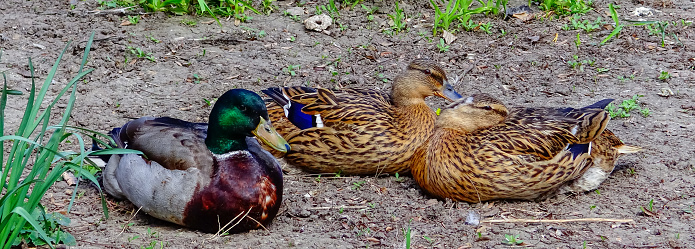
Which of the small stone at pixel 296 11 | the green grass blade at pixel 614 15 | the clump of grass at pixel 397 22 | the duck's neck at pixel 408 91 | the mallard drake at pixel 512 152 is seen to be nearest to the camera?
the mallard drake at pixel 512 152

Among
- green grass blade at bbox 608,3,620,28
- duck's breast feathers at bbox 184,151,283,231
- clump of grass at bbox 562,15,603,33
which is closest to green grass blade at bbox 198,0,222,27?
duck's breast feathers at bbox 184,151,283,231

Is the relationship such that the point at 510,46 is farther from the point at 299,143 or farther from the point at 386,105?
the point at 299,143

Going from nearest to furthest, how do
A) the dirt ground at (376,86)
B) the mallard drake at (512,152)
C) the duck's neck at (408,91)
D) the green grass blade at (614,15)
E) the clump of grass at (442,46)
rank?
1. the dirt ground at (376,86)
2. the mallard drake at (512,152)
3. the duck's neck at (408,91)
4. the clump of grass at (442,46)
5. the green grass blade at (614,15)

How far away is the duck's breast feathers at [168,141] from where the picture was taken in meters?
4.23

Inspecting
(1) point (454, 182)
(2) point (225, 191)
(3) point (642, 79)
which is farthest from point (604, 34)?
(2) point (225, 191)

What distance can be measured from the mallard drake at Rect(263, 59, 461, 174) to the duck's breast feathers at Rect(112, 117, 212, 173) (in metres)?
0.75

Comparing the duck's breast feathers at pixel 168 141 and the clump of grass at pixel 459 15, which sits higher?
the duck's breast feathers at pixel 168 141

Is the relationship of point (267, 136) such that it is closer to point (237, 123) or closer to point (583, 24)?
point (237, 123)

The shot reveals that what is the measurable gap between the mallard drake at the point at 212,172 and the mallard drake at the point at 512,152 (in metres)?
1.10

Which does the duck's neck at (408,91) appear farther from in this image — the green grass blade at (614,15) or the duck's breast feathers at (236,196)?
the green grass blade at (614,15)

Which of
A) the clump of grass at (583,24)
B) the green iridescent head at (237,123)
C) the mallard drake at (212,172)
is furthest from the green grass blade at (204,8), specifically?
the clump of grass at (583,24)

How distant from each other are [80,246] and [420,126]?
2.42 meters

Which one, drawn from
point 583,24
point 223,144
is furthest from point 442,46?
point 223,144

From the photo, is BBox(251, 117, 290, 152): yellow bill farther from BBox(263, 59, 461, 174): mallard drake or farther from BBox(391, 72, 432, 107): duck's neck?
BBox(391, 72, 432, 107): duck's neck
